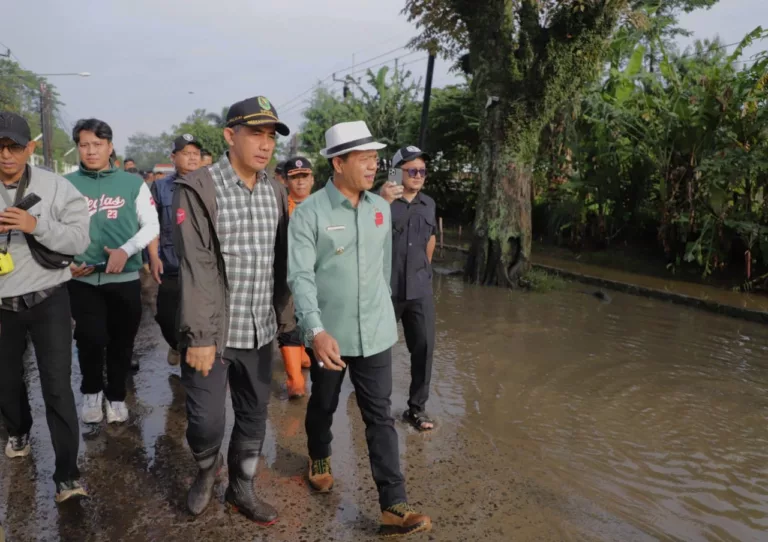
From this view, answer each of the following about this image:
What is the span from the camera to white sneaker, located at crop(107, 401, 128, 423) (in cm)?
446

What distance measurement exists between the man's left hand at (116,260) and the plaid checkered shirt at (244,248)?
141cm

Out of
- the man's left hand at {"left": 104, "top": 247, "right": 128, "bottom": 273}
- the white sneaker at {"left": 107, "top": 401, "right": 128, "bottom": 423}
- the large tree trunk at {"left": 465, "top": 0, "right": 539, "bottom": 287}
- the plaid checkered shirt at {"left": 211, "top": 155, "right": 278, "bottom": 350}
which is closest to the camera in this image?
the plaid checkered shirt at {"left": 211, "top": 155, "right": 278, "bottom": 350}

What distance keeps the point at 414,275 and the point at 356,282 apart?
1358mm

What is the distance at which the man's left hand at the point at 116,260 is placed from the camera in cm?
408

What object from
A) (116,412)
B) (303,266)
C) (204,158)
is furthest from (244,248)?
(204,158)

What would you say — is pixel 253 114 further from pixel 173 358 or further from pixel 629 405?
pixel 629 405

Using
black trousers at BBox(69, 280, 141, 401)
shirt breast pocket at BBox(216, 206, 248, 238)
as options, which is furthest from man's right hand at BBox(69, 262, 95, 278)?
shirt breast pocket at BBox(216, 206, 248, 238)

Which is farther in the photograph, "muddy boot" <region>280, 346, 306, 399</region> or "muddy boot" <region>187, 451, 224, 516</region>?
"muddy boot" <region>280, 346, 306, 399</region>

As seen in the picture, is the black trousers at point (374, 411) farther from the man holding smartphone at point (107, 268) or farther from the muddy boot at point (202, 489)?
the man holding smartphone at point (107, 268)

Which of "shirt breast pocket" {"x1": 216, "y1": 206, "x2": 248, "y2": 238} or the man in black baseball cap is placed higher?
the man in black baseball cap

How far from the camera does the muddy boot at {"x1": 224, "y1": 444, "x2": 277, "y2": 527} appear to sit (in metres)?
3.18

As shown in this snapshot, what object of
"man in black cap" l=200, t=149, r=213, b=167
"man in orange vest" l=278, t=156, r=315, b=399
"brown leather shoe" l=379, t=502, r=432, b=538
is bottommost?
"brown leather shoe" l=379, t=502, r=432, b=538

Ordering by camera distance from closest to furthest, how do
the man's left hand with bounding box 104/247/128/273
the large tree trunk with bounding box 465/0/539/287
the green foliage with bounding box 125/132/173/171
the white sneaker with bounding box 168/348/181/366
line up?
1. the man's left hand with bounding box 104/247/128/273
2. the white sneaker with bounding box 168/348/181/366
3. the large tree trunk with bounding box 465/0/539/287
4. the green foliage with bounding box 125/132/173/171

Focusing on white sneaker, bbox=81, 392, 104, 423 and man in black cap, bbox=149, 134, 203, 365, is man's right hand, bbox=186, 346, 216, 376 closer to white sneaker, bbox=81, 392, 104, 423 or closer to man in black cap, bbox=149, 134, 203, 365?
white sneaker, bbox=81, 392, 104, 423
